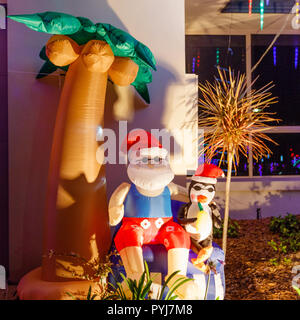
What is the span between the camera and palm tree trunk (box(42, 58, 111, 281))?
2.45m

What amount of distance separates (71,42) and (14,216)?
1.61m

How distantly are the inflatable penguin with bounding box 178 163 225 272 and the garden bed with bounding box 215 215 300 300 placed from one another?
0.77m

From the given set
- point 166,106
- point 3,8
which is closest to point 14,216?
point 166,106

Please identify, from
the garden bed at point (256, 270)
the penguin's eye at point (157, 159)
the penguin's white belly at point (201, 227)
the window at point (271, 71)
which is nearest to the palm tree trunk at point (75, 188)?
the penguin's eye at point (157, 159)

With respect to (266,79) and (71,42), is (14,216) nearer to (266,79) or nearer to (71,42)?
(71,42)

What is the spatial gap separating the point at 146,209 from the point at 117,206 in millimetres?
200

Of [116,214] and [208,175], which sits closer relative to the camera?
[116,214]

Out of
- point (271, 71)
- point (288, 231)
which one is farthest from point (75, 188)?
point (271, 71)

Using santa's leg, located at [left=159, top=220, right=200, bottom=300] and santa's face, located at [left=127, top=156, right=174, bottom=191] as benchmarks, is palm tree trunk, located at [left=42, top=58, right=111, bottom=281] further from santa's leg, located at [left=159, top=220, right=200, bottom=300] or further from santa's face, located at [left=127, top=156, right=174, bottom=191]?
santa's leg, located at [left=159, top=220, right=200, bottom=300]

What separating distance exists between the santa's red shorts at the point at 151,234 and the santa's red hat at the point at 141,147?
1.46 ft

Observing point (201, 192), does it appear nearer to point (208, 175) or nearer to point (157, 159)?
point (208, 175)

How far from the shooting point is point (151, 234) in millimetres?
2348

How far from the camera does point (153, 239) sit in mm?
2367

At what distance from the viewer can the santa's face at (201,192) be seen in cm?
244
